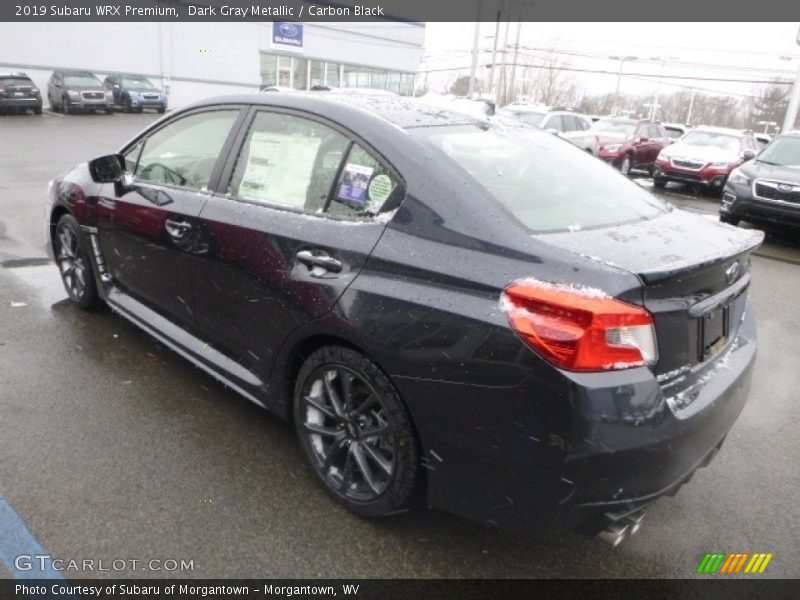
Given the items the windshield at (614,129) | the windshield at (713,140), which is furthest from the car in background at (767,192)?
the windshield at (614,129)

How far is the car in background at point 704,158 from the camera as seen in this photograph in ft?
44.4

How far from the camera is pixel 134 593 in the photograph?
2158mm

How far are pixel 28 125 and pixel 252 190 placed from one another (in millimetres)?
21368

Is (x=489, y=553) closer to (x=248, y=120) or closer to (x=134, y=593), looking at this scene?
(x=134, y=593)

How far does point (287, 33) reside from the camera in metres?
35.5

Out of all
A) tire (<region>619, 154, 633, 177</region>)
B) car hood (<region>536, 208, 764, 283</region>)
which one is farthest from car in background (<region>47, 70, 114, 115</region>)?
car hood (<region>536, 208, 764, 283</region>)

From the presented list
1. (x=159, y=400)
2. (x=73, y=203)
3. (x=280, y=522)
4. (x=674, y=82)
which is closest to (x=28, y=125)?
(x=73, y=203)

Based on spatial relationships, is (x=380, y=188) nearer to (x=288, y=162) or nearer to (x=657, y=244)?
(x=288, y=162)

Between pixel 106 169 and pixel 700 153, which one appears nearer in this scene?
pixel 106 169

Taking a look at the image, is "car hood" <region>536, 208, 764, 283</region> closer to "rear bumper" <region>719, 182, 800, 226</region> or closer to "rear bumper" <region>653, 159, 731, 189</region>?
"rear bumper" <region>719, 182, 800, 226</region>

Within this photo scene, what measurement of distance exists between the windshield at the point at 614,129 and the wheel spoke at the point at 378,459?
1601 cm

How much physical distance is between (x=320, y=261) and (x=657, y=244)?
129 cm

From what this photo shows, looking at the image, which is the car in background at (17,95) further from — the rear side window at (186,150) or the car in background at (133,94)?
the rear side window at (186,150)

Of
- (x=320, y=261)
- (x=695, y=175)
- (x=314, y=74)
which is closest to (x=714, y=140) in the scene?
(x=695, y=175)
